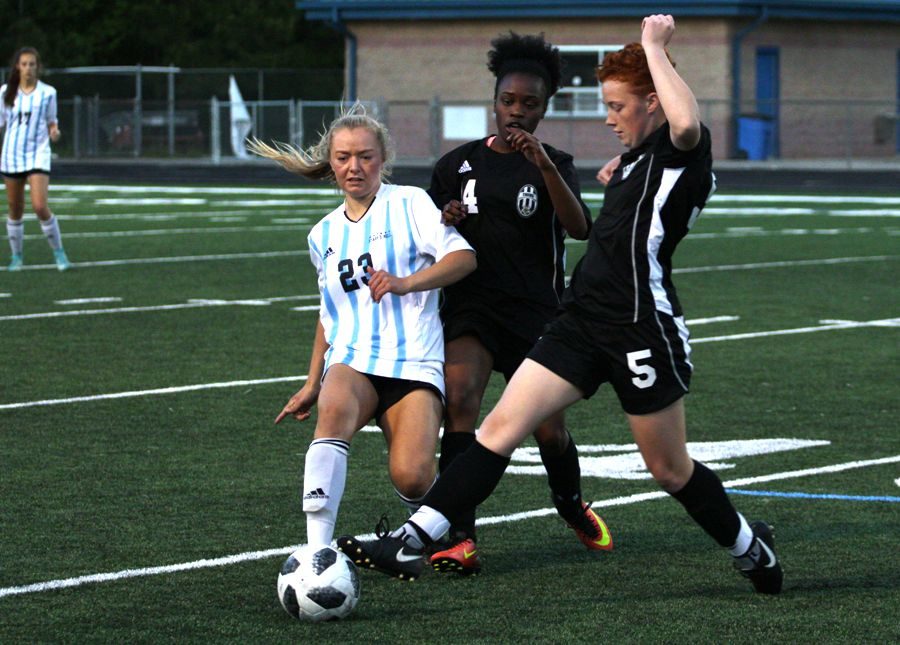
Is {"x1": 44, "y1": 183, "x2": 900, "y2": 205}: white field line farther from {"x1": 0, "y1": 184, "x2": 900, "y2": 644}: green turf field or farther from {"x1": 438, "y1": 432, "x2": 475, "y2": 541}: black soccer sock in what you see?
{"x1": 438, "y1": 432, "x2": 475, "y2": 541}: black soccer sock

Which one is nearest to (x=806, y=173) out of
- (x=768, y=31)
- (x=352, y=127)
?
(x=768, y=31)

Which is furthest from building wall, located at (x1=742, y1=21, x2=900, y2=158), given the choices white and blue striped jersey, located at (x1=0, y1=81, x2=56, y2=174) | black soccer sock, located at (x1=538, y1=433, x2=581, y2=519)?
black soccer sock, located at (x1=538, y1=433, x2=581, y2=519)

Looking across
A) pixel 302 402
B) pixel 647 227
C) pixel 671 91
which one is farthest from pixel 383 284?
pixel 671 91

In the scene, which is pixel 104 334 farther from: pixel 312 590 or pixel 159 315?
pixel 312 590

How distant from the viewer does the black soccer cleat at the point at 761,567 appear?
5965 mm

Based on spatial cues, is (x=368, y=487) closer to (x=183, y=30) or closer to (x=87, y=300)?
(x=87, y=300)

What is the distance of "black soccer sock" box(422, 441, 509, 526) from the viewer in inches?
232

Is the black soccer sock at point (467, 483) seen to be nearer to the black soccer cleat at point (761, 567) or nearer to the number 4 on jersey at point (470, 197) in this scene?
the black soccer cleat at point (761, 567)

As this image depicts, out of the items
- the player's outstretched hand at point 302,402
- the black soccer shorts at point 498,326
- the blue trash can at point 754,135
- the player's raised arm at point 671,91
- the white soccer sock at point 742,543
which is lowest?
the white soccer sock at point 742,543

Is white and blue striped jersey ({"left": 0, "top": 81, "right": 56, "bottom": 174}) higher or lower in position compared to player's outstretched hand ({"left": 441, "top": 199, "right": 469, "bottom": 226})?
higher

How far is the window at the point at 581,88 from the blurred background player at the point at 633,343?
125 feet

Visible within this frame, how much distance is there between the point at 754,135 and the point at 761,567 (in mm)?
37444

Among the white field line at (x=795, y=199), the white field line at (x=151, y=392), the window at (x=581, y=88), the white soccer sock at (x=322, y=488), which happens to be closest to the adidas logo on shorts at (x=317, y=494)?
the white soccer sock at (x=322, y=488)

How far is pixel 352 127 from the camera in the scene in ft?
21.0
